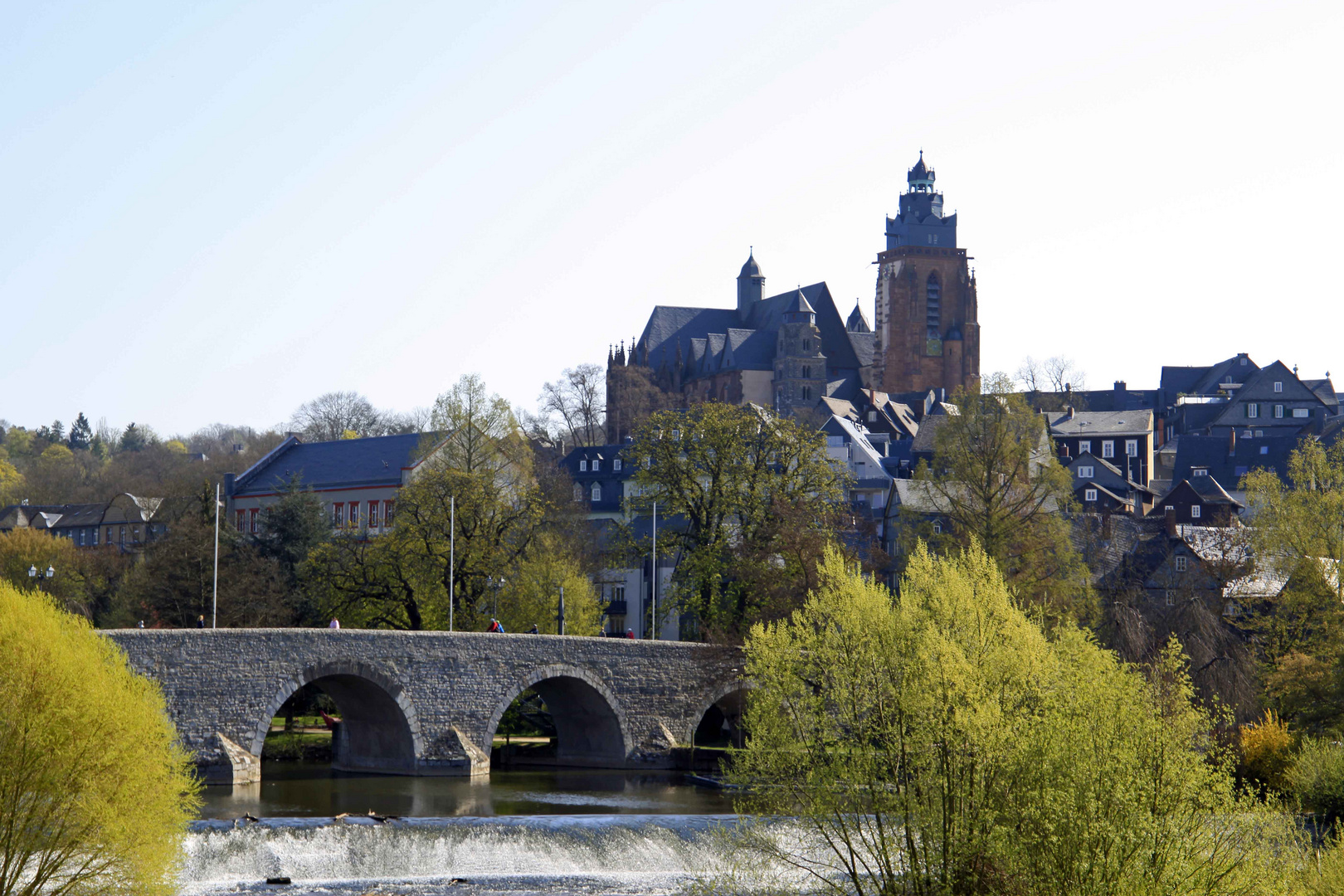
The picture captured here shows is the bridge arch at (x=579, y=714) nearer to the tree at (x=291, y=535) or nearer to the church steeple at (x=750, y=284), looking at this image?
the tree at (x=291, y=535)

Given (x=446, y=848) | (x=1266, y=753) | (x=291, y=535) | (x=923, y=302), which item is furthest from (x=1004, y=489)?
(x=923, y=302)

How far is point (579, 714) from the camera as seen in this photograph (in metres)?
47.0

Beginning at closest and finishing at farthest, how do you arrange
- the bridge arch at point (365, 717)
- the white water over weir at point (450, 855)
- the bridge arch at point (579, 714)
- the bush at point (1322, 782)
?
the white water over weir at point (450, 855) < the bush at point (1322, 782) < the bridge arch at point (365, 717) < the bridge arch at point (579, 714)

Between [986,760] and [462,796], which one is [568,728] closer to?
[462,796]

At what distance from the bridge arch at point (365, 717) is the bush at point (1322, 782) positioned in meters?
21.5

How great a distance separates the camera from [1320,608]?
43031mm

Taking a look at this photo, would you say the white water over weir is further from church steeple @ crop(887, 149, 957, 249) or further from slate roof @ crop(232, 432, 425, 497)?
church steeple @ crop(887, 149, 957, 249)

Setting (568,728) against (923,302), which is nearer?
(568,728)

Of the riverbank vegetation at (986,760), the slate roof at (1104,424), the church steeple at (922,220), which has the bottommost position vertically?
the riverbank vegetation at (986,760)

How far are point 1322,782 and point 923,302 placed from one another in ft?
293

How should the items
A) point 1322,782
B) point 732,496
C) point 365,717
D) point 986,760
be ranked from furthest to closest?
point 732,496 < point 365,717 < point 1322,782 < point 986,760

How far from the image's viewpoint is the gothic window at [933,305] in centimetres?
11931

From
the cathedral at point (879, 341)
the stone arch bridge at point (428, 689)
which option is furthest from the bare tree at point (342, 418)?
the stone arch bridge at point (428, 689)

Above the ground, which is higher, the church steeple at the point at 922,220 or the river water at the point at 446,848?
the church steeple at the point at 922,220
